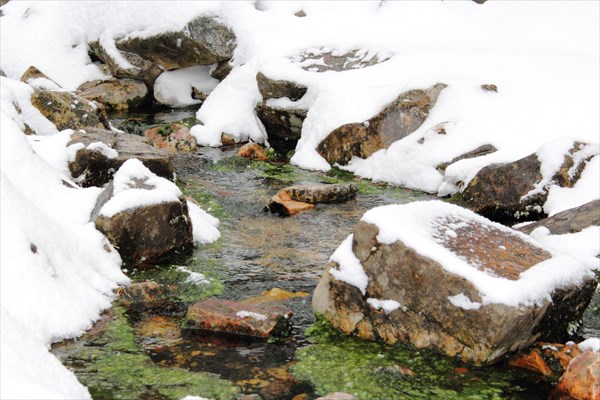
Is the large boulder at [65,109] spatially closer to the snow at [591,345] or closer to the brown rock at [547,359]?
the brown rock at [547,359]

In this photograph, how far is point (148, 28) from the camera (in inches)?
808

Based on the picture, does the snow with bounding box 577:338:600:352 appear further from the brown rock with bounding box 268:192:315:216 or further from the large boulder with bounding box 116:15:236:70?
the large boulder with bounding box 116:15:236:70

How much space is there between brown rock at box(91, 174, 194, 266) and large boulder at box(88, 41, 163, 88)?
11745 millimetres

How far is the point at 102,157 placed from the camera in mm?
11398

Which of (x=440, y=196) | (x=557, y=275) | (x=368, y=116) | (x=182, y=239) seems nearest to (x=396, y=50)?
(x=368, y=116)

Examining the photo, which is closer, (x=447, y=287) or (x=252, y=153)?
(x=447, y=287)

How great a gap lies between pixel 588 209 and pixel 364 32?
10.3 meters

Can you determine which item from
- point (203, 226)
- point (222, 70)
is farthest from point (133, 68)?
point (203, 226)

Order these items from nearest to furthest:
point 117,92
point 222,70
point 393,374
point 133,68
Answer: point 393,374 → point 117,92 → point 222,70 → point 133,68

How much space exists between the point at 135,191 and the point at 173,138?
7347mm

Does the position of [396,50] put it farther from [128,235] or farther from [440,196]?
[128,235]

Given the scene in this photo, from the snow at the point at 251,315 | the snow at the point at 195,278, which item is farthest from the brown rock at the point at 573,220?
the snow at the point at 195,278

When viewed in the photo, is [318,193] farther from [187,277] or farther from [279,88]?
[279,88]

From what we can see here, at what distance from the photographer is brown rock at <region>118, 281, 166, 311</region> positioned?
7.97m
